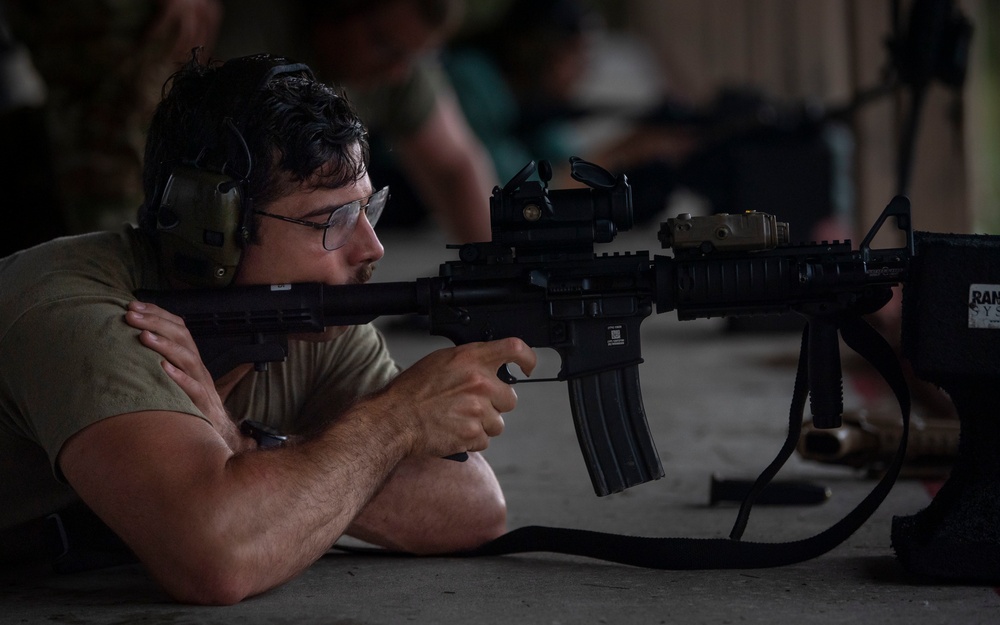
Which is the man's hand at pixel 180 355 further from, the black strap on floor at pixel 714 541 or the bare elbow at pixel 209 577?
the black strap on floor at pixel 714 541

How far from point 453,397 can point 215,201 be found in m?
0.58

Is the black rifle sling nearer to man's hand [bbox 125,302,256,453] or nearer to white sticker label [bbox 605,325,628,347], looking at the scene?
white sticker label [bbox 605,325,628,347]

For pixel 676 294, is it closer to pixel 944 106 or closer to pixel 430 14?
pixel 944 106

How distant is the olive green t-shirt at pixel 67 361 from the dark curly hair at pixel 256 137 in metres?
0.15

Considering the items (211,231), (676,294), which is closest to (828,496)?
(676,294)

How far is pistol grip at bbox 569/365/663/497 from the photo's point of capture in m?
2.46

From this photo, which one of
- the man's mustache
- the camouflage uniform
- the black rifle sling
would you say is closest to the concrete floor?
the black rifle sling

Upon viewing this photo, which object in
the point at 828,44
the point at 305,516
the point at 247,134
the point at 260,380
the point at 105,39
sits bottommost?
the point at 305,516

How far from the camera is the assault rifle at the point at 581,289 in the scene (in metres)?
2.27

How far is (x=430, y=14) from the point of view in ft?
17.9

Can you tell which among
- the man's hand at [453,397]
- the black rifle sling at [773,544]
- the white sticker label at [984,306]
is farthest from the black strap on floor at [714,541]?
the man's hand at [453,397]

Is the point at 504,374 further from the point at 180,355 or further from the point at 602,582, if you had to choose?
the point at 180,355

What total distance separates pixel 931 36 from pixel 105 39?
2974 millimetres

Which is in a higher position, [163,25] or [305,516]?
[163,25]
